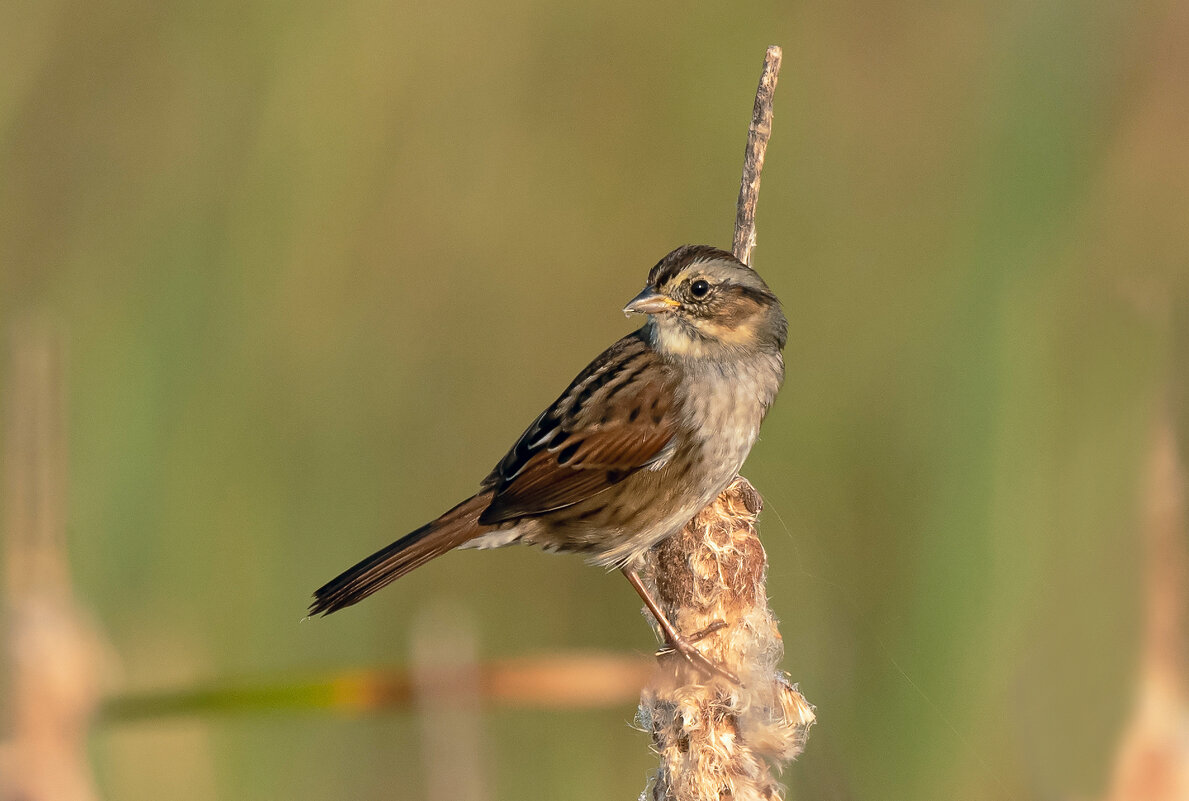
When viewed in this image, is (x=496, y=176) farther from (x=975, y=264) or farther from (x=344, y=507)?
(x=975, y=264)

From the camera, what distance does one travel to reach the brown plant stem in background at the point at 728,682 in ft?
7.61

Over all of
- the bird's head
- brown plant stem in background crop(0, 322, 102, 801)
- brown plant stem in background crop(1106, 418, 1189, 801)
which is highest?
the bird's head

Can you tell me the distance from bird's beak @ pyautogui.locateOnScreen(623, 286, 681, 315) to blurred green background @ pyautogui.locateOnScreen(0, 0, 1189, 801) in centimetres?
64

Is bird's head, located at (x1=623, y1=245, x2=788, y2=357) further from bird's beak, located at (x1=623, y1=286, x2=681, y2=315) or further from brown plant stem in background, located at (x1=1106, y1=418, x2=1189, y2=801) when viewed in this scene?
brown plant stem in background, located at (x1=1106, y1=418, x2=1189, y2=801)

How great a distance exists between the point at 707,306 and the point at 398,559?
1032mm

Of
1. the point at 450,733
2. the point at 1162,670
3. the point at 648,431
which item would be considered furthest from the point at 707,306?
the point at 1162,670

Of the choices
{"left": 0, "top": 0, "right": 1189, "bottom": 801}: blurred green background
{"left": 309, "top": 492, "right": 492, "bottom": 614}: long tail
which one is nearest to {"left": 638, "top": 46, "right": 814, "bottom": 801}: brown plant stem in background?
{"left": 0, "top": 0, "right": 1189, "bottom": 801}: blurred green background

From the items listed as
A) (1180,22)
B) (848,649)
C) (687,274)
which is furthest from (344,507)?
(1180,22)

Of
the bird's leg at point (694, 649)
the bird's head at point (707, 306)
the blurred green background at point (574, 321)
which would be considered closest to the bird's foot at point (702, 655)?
the bird's leg at point (694, 649)

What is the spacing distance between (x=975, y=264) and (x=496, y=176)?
2.05 meters

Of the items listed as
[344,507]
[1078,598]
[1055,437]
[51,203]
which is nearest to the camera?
[1078,598]

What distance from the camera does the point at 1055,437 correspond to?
3.59m

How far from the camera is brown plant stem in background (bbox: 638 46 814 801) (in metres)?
2.32

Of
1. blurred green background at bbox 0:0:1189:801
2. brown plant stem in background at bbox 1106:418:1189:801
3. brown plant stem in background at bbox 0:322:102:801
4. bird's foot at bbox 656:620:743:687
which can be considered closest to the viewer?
brown plant stem in background at bbox 0:322:102:801
